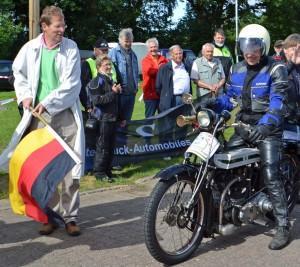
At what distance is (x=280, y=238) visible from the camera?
498cm

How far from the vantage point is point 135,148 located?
855 cm

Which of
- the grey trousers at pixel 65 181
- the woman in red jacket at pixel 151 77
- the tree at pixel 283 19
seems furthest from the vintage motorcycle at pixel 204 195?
the tree at pixel 283 19

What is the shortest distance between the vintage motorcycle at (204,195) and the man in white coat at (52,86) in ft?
3.58

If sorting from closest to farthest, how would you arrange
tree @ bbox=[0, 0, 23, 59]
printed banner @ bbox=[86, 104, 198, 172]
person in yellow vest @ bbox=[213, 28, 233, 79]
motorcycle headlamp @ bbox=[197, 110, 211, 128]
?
motorcycle headlamp @ bbox=[197, 110, 211, 128] < printed banner @ bbox=[86, 104, 198, 172] < person in yellow vest @ bbox=[213, 28, 233, 79] < tree @ bbox=[0, 0, 23, 59]

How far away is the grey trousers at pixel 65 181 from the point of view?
5.28m

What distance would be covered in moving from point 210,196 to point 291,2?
1734 inches

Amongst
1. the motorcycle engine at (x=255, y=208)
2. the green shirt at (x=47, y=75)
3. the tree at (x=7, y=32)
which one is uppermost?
the tree at (x=7, y=32)

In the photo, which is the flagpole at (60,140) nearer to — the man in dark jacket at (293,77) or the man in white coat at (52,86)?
the man in white coat at (52,86)

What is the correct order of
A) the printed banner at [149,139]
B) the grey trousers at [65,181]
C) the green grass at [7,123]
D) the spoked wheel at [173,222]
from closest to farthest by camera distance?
the spoked wheel at [173,222] → the grey trousers at [65,181] → the printed banner at [149,139] → the green grass at [7,123]

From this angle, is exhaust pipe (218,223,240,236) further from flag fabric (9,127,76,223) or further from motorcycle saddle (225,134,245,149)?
flag fabric (9,127,76,223)

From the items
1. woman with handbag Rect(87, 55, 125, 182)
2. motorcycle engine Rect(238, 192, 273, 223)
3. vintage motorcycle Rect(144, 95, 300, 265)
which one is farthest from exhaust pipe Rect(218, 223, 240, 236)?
woman with handbag Rect(87, 55, 125, 182)

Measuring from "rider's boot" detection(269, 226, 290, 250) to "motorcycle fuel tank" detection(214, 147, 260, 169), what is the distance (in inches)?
25.8

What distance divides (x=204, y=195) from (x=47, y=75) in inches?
71.7

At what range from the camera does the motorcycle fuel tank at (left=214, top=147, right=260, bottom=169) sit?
471cm
